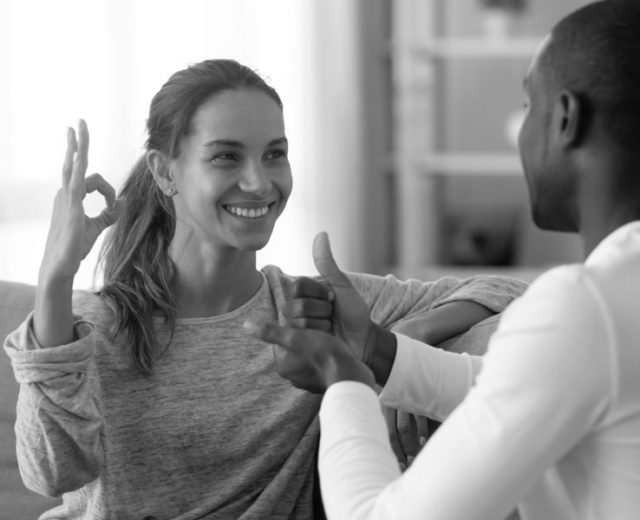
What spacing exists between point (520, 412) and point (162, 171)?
1075mm

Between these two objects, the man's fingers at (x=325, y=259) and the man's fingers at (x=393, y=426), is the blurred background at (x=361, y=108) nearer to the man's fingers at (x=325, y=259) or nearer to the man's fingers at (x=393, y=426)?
the man's fingers at (x=393, y=426)

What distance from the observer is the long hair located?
185 centimetres

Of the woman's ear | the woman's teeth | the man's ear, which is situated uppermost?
the man's ear

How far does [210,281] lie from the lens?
1.94 metres

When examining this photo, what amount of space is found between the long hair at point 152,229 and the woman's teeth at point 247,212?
0.14 metres

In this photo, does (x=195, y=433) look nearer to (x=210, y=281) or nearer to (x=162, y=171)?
(x=210, y=281)

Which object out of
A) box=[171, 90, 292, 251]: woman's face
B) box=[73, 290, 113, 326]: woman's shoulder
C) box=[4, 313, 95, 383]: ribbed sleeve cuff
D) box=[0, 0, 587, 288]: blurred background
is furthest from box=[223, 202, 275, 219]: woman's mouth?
box=[0, 0, 587, 288]: blurred background

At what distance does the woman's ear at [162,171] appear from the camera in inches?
77.8

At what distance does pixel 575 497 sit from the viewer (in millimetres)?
1178

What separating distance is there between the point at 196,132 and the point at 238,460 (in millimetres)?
552

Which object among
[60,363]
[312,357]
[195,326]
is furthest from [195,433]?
[312,357]

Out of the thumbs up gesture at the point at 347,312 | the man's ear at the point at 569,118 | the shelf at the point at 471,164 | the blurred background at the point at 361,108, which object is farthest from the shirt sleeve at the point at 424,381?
the shelf at the point at 471,164

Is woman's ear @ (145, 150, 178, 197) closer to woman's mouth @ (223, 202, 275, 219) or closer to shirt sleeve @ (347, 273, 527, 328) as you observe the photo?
woman's mouth @ (223, 202, 275, 219)

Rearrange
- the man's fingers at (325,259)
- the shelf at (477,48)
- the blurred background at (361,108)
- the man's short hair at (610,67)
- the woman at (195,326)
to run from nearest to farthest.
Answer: the man's short hair at (610,67)
the man's fingers at (325,259)
the woman at (195,326)
the blurred background at (361,108)
the shelf at (477,48)
